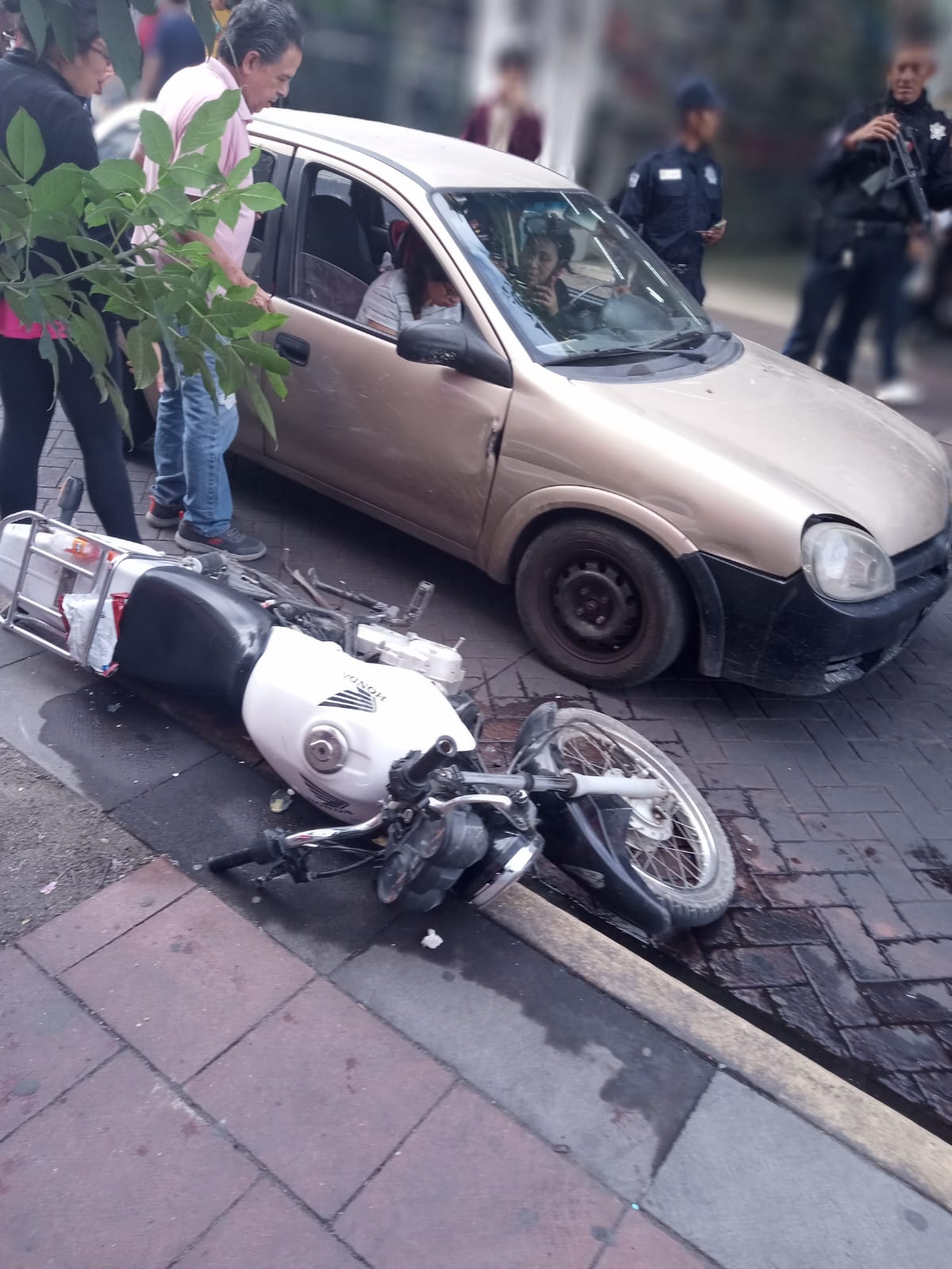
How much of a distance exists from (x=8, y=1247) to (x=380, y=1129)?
73 cm

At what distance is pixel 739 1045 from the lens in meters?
2.46

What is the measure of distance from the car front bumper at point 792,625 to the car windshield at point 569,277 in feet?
3.65

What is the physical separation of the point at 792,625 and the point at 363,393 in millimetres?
1978

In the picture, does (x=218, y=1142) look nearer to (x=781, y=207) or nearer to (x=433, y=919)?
(x=433, y=919)

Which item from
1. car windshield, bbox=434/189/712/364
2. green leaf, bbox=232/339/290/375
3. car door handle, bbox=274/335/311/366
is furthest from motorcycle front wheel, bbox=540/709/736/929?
car door handle, bbox=274/335/311/366

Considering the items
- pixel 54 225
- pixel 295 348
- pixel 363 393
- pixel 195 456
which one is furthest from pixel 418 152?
pixel 54 225

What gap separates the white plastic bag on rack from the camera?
317 cm

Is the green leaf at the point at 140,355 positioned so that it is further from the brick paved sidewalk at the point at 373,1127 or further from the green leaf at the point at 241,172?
the brick paved sidewalk at the point at 373,1127

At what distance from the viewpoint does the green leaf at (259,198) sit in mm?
1959

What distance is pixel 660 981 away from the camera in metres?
2.62

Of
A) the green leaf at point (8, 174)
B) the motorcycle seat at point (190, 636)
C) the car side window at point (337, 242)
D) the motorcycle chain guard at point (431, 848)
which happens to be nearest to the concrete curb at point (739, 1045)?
the motorcycle chain guard at point (431, 848)

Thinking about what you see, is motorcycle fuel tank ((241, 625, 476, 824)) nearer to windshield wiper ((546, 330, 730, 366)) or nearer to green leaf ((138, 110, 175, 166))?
green leaf ((138, 110, 175, 166))

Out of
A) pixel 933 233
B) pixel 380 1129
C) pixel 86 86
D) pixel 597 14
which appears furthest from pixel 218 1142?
pixel 933 233

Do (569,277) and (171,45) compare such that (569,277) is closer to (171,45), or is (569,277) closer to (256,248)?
(256,248)
